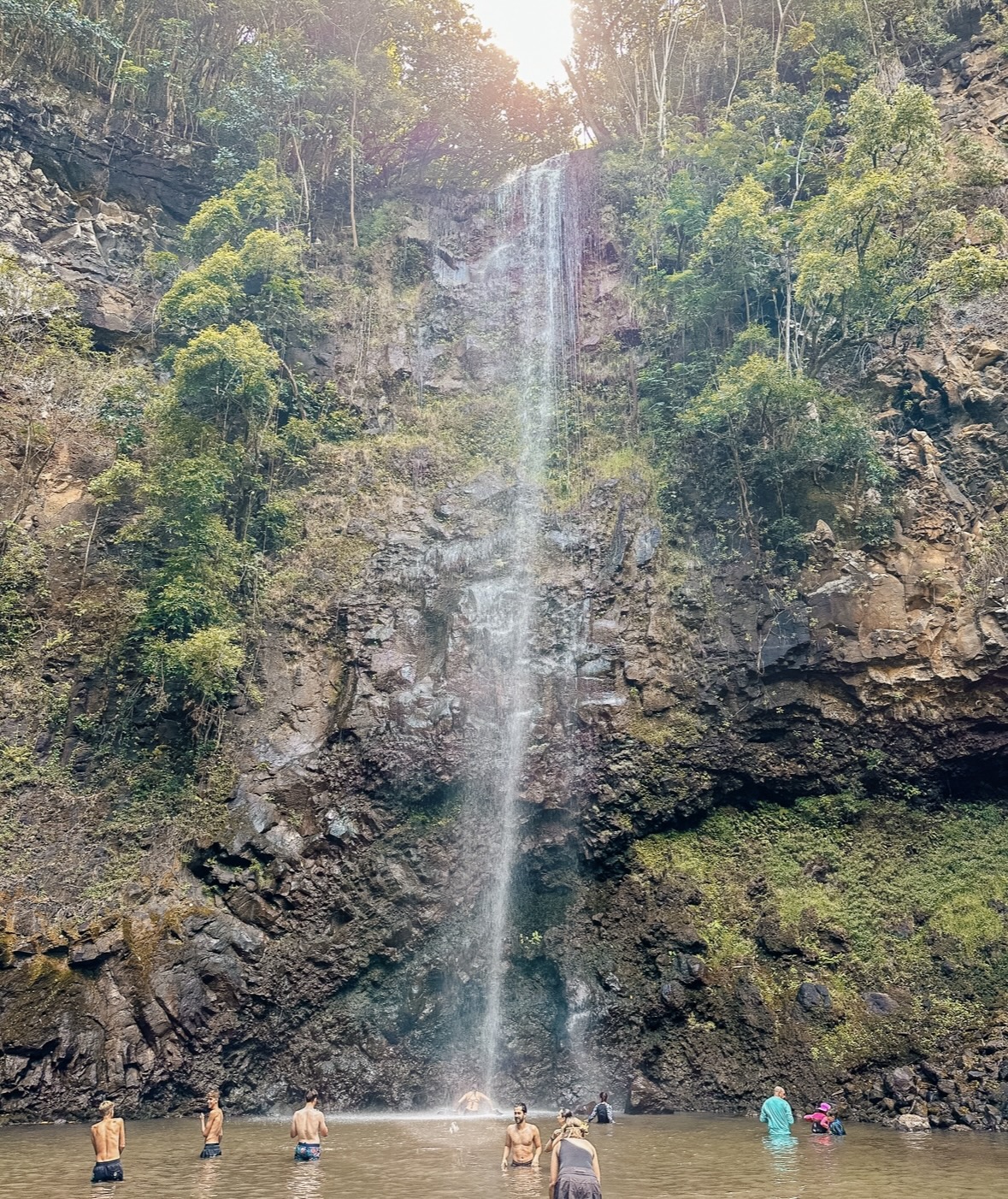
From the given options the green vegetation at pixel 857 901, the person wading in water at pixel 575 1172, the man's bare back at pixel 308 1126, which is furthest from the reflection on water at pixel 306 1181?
the green vegetation at pixel 857 901

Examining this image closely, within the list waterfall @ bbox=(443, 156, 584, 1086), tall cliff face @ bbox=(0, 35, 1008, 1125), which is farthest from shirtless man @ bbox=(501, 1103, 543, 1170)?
waterfall @ bbox=(443, 156, 584, 1086)

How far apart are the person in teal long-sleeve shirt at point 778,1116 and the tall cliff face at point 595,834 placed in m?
2.09

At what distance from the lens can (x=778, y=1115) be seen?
41.6 ft

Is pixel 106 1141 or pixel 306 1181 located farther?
pixel 306 1181

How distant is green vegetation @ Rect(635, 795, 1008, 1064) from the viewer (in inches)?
587

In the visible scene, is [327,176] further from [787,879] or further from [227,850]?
A: [787,879]

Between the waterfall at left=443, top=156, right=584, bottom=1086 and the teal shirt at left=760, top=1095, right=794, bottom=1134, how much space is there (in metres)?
5.36

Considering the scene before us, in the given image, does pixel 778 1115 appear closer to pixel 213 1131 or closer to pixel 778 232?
pixel 213 1131

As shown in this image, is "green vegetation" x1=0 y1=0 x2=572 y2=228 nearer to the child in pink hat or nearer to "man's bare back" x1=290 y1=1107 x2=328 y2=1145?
"man's bare back" x1=290 y1=1107 x2=328 y2=1145

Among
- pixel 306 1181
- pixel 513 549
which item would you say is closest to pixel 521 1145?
pixel 306 1181

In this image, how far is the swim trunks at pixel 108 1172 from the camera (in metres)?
9.98

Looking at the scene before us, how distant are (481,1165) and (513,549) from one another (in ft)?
46.5

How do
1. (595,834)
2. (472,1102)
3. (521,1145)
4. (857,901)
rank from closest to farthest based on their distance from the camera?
(521,1145) < (472,1102) < (857,901) < (595,834)

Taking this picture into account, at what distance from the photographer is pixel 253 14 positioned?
30.6 metres
